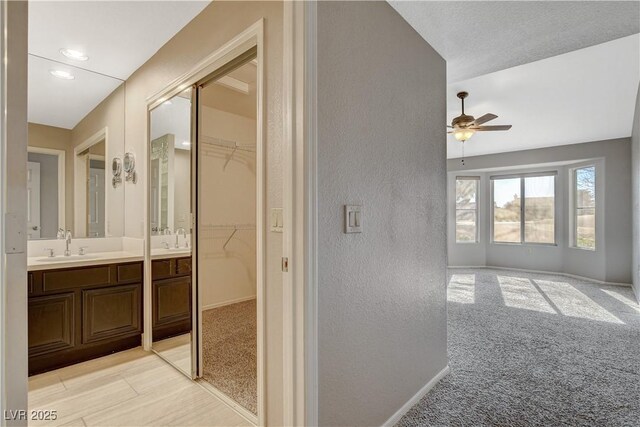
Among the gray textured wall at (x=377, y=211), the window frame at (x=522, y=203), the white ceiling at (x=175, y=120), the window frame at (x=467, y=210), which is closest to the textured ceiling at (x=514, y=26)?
the gray textured wall at (x=377, y=211)

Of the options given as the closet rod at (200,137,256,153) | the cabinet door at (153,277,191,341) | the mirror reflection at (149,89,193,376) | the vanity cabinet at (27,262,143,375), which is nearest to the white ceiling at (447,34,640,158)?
the closet rod at (200,137,256,153)

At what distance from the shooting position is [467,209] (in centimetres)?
769

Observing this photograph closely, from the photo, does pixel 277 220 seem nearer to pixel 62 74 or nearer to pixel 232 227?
pixel 232 227

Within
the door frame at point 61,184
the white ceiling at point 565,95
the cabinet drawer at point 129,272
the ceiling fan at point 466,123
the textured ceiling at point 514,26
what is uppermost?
the white ceiling at point 565,95

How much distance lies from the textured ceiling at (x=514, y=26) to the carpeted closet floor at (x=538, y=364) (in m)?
2.37

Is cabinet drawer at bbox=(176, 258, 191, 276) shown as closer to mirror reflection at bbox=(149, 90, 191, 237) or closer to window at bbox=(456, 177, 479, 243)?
mirror reflection at bbox=(149, 90, 191, 237)

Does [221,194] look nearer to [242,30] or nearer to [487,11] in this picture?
[242,30]

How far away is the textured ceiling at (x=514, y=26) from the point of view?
1829 millimetres

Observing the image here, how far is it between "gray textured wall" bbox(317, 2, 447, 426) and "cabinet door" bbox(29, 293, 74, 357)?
2272mm

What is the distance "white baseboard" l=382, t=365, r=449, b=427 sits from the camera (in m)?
1.84

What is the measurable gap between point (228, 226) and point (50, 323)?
1.70 m

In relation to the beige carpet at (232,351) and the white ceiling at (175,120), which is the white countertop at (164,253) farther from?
the white ceiling at (175,120)

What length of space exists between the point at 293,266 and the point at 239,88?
2.63m

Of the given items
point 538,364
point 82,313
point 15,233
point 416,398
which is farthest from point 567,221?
point 15,233
